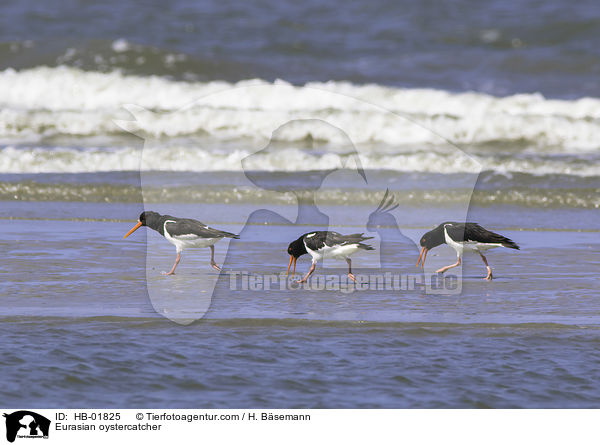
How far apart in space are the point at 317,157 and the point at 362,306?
788 centimetres

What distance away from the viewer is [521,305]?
6.22 meters

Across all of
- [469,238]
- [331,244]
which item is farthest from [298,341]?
[469,238]

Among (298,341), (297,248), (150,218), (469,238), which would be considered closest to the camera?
(298,341)

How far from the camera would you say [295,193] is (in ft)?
40.2

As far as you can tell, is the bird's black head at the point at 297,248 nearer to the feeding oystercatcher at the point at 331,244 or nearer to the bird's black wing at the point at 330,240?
the feeding oystercatcher at the point at 331,244

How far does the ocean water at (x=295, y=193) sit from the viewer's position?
15.7 ft

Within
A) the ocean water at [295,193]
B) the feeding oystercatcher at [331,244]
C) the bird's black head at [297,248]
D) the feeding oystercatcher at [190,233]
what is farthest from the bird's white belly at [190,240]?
the feeding oystercatcher at [331,244]

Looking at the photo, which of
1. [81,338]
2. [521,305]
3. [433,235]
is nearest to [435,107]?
[433,235]
